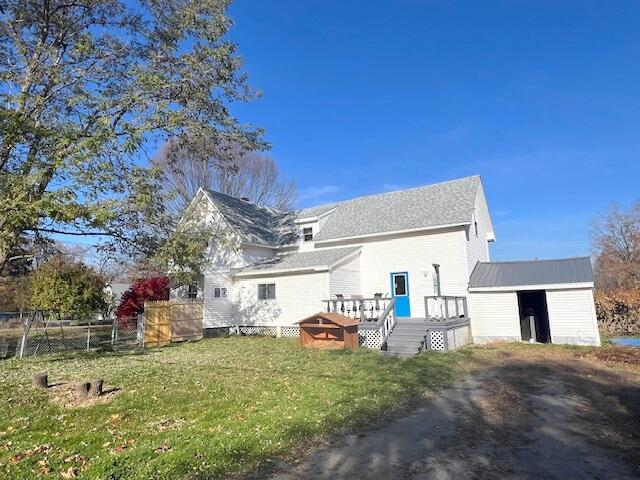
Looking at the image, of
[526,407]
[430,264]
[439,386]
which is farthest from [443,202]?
[526,407]

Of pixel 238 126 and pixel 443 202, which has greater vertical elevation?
pixel 238 126

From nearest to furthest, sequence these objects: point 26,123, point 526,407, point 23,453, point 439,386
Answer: point 23,453
point 526,407
point 439,386
point 26,123

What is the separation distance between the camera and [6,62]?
13484mm

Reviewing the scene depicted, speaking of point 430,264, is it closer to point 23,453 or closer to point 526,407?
point 526,407

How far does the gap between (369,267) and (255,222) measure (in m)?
8.15

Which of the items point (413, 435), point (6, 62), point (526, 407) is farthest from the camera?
point (6, 62)

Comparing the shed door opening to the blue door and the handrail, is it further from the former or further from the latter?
the handrail

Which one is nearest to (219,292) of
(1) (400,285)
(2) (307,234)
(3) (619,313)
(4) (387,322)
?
(2) (307,234)

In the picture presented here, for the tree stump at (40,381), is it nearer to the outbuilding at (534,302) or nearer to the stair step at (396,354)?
the stair step at (396,354)

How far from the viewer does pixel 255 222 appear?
2458cm

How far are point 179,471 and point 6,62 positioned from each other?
49.6 feet

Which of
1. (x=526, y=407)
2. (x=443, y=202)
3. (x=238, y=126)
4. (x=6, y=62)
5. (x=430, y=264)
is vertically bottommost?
(x=526, y=407)

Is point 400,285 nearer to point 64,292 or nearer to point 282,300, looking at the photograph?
A: point 282,300

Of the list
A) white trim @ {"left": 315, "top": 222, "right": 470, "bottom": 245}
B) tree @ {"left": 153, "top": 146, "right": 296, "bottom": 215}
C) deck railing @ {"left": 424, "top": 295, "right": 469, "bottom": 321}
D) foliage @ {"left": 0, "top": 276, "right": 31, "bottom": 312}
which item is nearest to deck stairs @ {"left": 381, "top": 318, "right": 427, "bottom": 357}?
deck railing @ {"left": 424, "top": 295, "right": 469, "bottom": 321}
